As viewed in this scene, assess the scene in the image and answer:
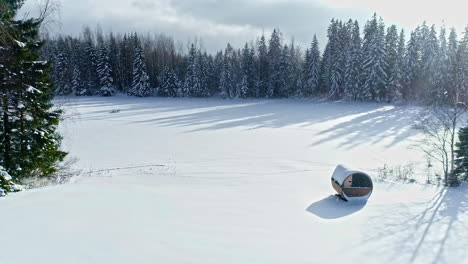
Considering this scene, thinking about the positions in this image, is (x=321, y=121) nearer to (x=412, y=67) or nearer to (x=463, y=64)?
(x=412, y=67)

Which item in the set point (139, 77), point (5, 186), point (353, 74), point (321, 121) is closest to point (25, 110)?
point (5, 186)

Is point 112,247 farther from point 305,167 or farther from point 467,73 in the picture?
point 467,73

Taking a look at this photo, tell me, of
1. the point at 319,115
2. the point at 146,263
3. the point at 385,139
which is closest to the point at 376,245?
the point at 146,263

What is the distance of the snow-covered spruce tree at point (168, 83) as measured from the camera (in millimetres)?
61688

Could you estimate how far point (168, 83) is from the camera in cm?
6188

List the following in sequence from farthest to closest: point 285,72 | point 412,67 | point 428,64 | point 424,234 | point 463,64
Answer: point 285,72, point 412,67, point 428,64, point 463,64, point 424,234

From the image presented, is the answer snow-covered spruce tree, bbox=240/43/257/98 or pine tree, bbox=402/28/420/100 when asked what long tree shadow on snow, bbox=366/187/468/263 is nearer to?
pine tree, bbox=402/28/420/100

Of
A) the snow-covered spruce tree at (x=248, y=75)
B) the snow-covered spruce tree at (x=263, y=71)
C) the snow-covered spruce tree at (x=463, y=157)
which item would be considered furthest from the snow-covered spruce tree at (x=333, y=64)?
the snow-covered spruce tree at (x=463, y=157)

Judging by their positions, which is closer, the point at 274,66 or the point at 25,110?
the point at 25,110

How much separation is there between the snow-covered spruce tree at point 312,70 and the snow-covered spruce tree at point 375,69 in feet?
29.0

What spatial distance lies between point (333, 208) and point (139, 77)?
2394 inches

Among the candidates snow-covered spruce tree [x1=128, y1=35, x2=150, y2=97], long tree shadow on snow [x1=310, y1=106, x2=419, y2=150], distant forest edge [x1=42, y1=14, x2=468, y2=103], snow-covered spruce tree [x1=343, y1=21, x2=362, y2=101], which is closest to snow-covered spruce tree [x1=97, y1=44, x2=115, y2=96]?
distant forest edge [x1=42, y1=14, x2=468, y2=103]

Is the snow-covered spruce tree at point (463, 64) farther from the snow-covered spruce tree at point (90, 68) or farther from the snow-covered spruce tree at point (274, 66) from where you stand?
the snow-covered spruce tree at point (90, 68)

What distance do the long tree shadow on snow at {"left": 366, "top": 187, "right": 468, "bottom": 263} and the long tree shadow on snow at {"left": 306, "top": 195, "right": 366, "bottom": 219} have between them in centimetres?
94
